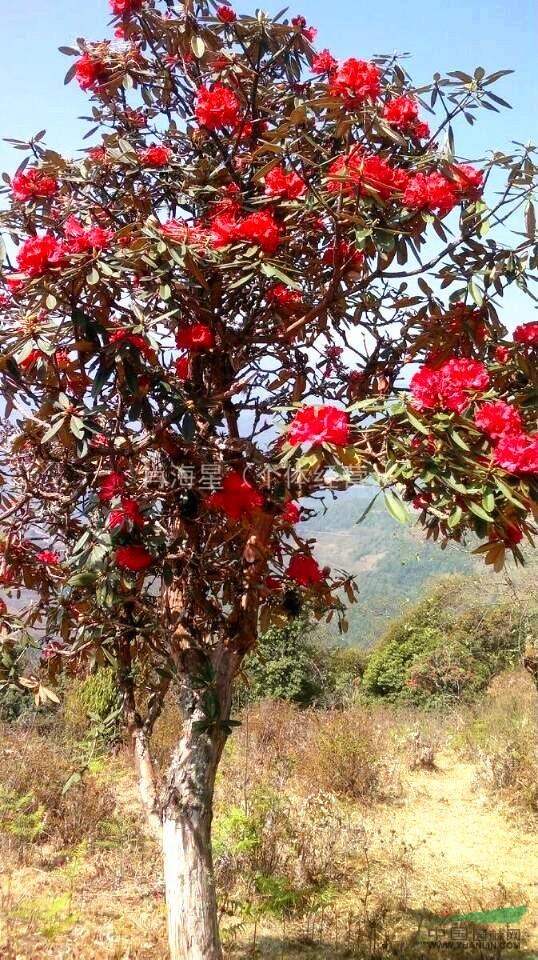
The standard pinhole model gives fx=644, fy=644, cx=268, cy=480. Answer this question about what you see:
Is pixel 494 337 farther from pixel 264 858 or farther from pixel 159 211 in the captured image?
pixel 264 858

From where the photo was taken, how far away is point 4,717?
7.51 metres

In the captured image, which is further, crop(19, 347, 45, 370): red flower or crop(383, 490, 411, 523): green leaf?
crop(19, 347, 45, 370): red flower

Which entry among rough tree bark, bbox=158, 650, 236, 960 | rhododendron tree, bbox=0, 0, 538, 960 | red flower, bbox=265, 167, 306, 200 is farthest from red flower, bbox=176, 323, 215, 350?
rough tree bark, bbox=158, 650, 236, 960

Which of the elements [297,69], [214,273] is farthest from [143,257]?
[297,69]

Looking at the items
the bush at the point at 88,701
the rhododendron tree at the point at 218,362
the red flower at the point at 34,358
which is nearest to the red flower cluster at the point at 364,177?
the rhododendron tree at the point at 218,362

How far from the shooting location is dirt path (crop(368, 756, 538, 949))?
11.6 feet

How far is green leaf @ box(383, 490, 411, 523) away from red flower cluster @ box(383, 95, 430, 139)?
1.10 m

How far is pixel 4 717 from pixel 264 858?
484 centimetres

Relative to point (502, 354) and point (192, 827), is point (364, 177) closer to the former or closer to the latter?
point (502, 354)

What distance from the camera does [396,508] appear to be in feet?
3.90

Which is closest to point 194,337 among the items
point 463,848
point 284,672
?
point 463,848

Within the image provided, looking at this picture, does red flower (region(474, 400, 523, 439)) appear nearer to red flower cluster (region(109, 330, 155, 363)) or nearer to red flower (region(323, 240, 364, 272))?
red flower (region(323, 240, 364, 272))

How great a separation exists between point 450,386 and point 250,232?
62cm

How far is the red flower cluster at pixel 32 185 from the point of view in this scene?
1907mm
